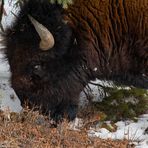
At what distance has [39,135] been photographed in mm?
5891

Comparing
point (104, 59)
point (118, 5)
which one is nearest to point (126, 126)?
point (104, 59)

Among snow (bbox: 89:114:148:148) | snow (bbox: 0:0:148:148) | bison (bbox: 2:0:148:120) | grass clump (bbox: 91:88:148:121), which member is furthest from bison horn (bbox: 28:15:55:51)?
grass clump (bbox: 91:88:148:121)

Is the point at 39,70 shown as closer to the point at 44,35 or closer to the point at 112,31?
the point at 44,35

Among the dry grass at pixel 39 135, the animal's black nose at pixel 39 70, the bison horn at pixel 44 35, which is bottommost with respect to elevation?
the dry grass at pixel 39 135

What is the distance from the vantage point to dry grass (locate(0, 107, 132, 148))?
559 centimetres

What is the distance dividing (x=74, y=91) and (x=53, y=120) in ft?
1.56

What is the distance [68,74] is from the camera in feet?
21.9

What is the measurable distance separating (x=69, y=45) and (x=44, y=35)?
39 cm

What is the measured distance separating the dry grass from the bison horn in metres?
0.85

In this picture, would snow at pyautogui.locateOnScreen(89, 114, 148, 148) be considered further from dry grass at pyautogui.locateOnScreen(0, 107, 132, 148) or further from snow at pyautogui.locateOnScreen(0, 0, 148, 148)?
dry grass at pyautogui.locateOnScreen(0, 107, 132, 148)

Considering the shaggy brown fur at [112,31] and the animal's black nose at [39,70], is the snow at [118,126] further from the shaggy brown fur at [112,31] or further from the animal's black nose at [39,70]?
the animal's black nose at [39,70]

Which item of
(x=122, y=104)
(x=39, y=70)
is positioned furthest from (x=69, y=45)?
(x=122, y=104)

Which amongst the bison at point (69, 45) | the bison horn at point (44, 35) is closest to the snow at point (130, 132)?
the bison at point (69, 45)

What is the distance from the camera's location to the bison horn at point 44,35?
6297mm
